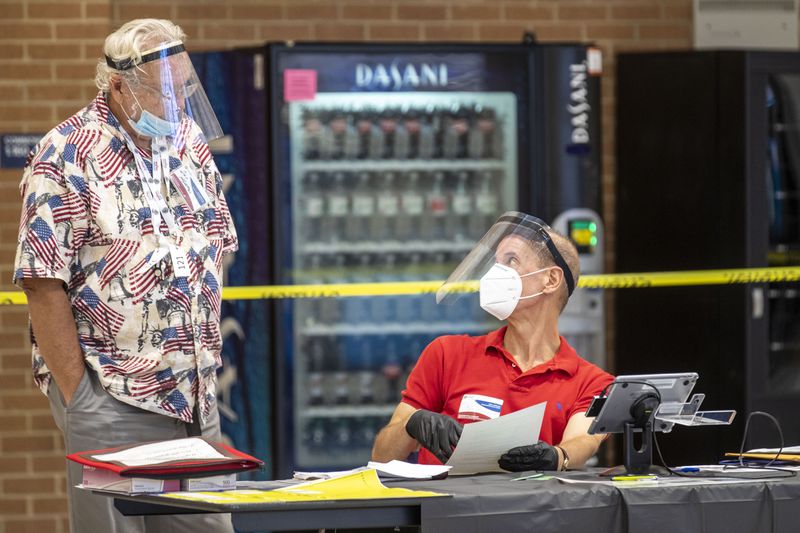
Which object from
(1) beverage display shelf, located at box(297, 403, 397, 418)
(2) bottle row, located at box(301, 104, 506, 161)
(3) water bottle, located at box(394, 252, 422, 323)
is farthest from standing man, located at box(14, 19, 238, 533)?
(3) water bottle, located at box(394, 252, 422, 323)

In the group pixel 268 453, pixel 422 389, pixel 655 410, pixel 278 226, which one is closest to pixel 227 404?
pixel 268 453

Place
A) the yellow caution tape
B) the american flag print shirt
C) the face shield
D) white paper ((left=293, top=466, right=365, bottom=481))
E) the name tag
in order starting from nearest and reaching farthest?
1. white paper ((left=293, top=466, right=365, bottom=481))
2. the american flag print shirt
3. the name tag
4. the face shield
5. the yellow caution tape

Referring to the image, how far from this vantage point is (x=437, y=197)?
17.9ft

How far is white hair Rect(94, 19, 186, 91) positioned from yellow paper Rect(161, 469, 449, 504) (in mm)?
1047

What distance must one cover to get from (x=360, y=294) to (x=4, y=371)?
1.54 meters

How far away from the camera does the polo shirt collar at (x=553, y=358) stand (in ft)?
9.73

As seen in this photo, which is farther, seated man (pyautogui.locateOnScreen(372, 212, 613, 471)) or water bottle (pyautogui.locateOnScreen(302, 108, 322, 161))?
water bottle (pyautogui.locateOnScreen(302, 108, 322, 161))

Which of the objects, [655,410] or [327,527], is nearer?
[327,527]

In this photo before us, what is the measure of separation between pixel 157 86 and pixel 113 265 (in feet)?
1.34

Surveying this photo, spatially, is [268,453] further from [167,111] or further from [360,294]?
[167,111]

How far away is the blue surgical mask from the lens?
2.76 m

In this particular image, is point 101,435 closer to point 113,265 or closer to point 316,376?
point 113,265

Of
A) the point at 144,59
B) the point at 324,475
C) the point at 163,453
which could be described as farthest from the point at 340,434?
the point at 163,453

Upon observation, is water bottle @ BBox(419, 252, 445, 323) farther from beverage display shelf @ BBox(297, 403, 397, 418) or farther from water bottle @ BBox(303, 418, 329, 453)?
water bottle @ BBox(303, 418, 329, 453)
